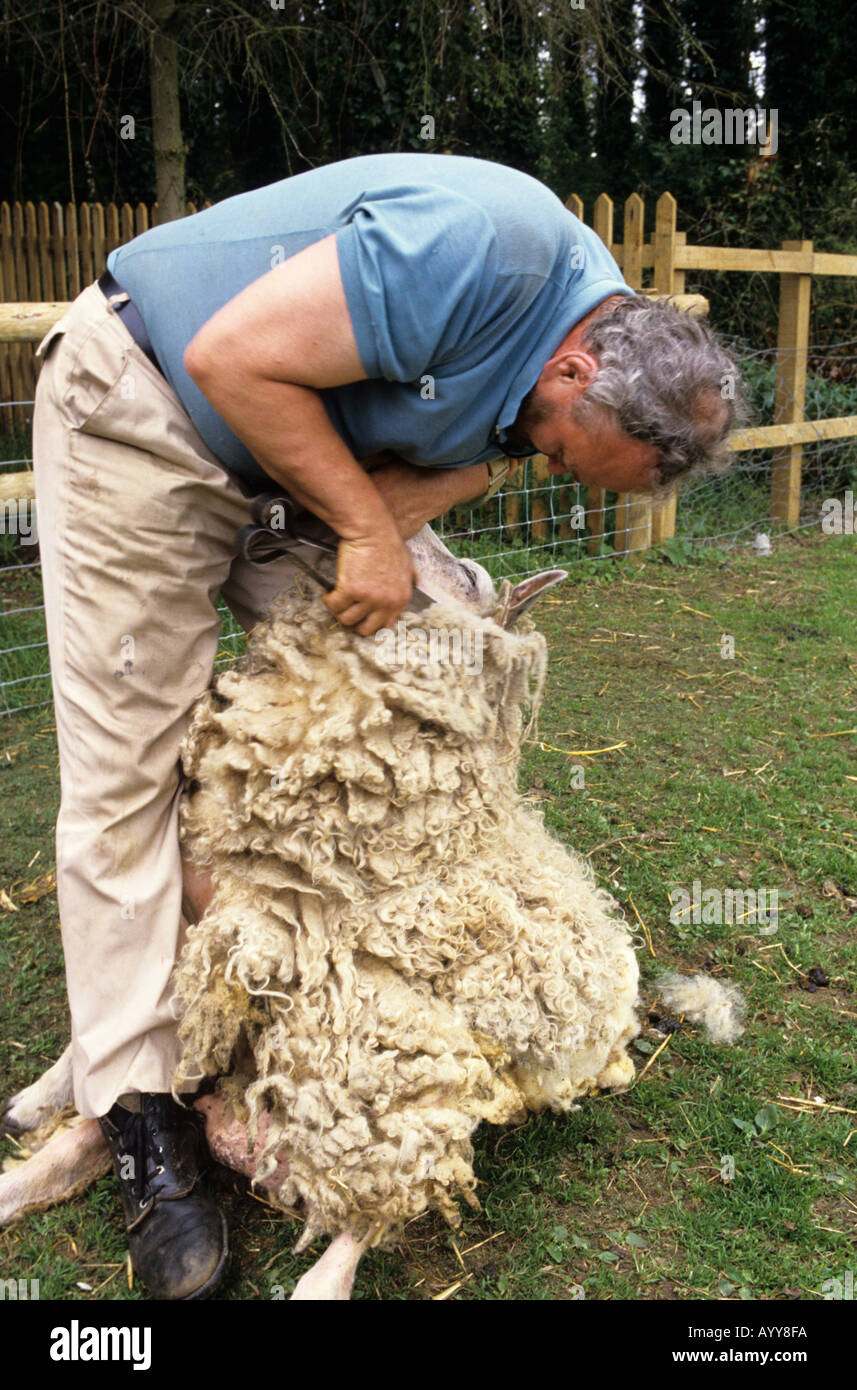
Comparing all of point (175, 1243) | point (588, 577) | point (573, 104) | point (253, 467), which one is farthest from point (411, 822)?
point (573, 104)

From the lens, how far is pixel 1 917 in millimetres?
3252

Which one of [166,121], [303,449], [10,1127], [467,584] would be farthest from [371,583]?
[166,121]

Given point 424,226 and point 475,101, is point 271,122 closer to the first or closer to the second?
point 475,101

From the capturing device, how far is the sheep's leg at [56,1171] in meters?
2.26

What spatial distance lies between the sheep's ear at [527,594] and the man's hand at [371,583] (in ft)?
1.01

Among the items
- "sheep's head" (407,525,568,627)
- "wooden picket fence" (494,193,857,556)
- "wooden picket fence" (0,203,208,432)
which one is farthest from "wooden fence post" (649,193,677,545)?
"sheep's head" (407,525,568,627)

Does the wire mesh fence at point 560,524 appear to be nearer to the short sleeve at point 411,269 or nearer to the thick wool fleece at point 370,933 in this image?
the thick wool fleece at point 370,933

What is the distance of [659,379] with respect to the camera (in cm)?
193

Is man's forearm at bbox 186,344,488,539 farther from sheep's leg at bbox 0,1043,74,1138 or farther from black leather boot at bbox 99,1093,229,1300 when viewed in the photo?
sheep's leg at bbox 0,1043,74,1138

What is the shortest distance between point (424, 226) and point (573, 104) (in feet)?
44.0

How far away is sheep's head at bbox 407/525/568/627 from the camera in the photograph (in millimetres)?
2260

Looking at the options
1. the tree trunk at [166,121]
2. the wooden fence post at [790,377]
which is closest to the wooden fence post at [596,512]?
the wooden fence post at [790,377]

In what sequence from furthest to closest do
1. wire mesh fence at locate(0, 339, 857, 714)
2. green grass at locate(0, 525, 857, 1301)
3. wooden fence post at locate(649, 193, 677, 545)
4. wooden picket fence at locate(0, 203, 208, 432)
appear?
wooden picket fence at locate(0, 203, 208, 432) → wooden fence post at locate(649, 193, 677, 545) → wire mesh fence at locate(0, 339, 857, 714) → green grass at locate(0, 525, 857, 1301)

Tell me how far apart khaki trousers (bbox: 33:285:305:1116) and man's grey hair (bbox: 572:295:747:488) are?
30.2 inches
